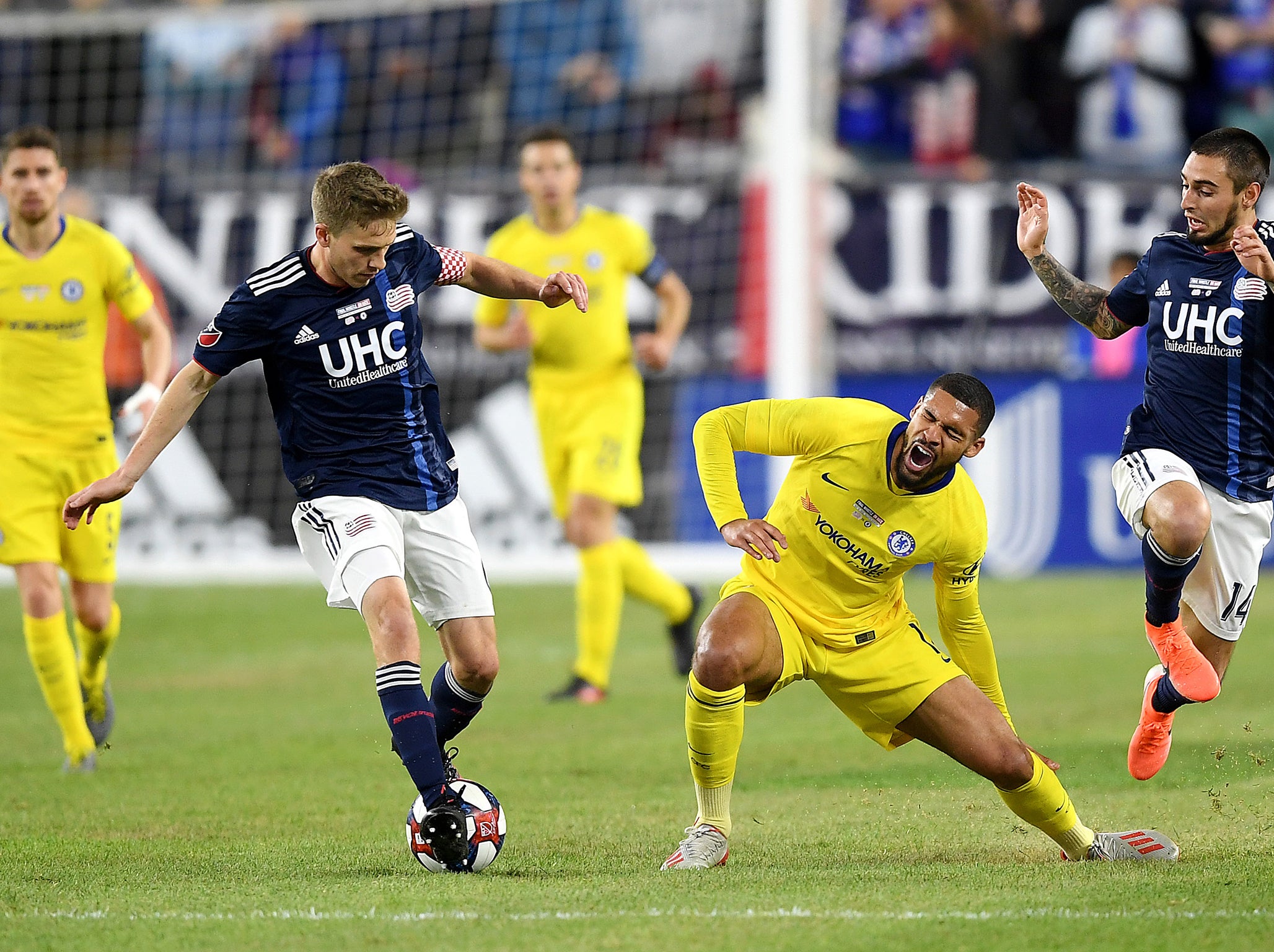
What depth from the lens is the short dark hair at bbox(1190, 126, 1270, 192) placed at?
598 centimetres

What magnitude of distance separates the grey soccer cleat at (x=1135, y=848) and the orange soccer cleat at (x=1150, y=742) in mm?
996

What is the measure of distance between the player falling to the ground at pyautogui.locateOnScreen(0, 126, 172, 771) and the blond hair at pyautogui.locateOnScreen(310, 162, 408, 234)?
2.29 meters

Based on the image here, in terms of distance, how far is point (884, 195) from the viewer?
14547mm

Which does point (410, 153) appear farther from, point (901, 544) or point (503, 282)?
point (901, 544)

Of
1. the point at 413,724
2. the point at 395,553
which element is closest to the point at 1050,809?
the point at 413,724

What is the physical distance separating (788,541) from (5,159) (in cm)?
388

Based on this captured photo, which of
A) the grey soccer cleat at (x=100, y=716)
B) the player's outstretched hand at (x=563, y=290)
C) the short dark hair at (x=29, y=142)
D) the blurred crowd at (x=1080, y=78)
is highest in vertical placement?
the blurred crowd at (x=1080, y=78)

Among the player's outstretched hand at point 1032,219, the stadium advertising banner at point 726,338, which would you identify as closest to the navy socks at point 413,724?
the player's outstretched hand at point 1032,219

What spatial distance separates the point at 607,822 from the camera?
621 centimetres

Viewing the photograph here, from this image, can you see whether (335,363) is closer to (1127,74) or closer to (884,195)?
(884,195)

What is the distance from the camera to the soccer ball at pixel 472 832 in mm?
5270

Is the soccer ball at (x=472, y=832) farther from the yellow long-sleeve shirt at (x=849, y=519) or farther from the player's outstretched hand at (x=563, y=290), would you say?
the player's outstretched hand at (x=563, y=290)

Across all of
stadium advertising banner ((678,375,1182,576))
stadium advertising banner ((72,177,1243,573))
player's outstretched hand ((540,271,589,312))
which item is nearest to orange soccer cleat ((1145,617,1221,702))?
player's outstretched hand ((540,271,589,312))

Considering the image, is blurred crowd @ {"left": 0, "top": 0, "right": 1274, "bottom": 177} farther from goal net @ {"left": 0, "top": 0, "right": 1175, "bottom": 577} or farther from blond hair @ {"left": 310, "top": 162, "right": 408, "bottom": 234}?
blond hair @ {"left": 310, "top": 162, "right": 408, "bottom": 234}
